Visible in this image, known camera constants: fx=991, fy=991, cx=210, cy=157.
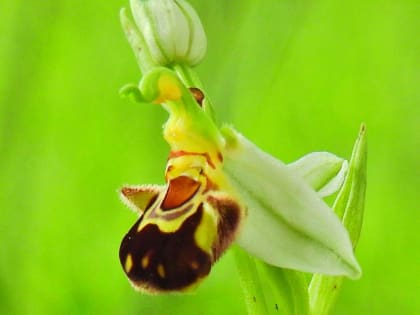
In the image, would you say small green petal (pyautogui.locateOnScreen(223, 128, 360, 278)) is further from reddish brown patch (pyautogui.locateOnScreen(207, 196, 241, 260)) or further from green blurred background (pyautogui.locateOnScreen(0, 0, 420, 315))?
green blurred background (pyautogui.locateOnScreen(0, 0, 420, 315))

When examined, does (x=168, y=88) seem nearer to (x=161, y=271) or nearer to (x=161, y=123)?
(x=161, y=271)

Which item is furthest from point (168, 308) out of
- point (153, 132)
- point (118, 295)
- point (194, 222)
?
point (194, 222)

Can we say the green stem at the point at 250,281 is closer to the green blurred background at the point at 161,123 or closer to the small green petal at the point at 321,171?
the small green petal at the point at 321,171

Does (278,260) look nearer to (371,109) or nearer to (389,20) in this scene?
(371,109)

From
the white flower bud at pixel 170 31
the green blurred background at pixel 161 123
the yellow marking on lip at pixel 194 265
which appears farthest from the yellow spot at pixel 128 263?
the green blurred background at pixel 161 123

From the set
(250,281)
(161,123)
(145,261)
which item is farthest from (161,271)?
(161,123)
